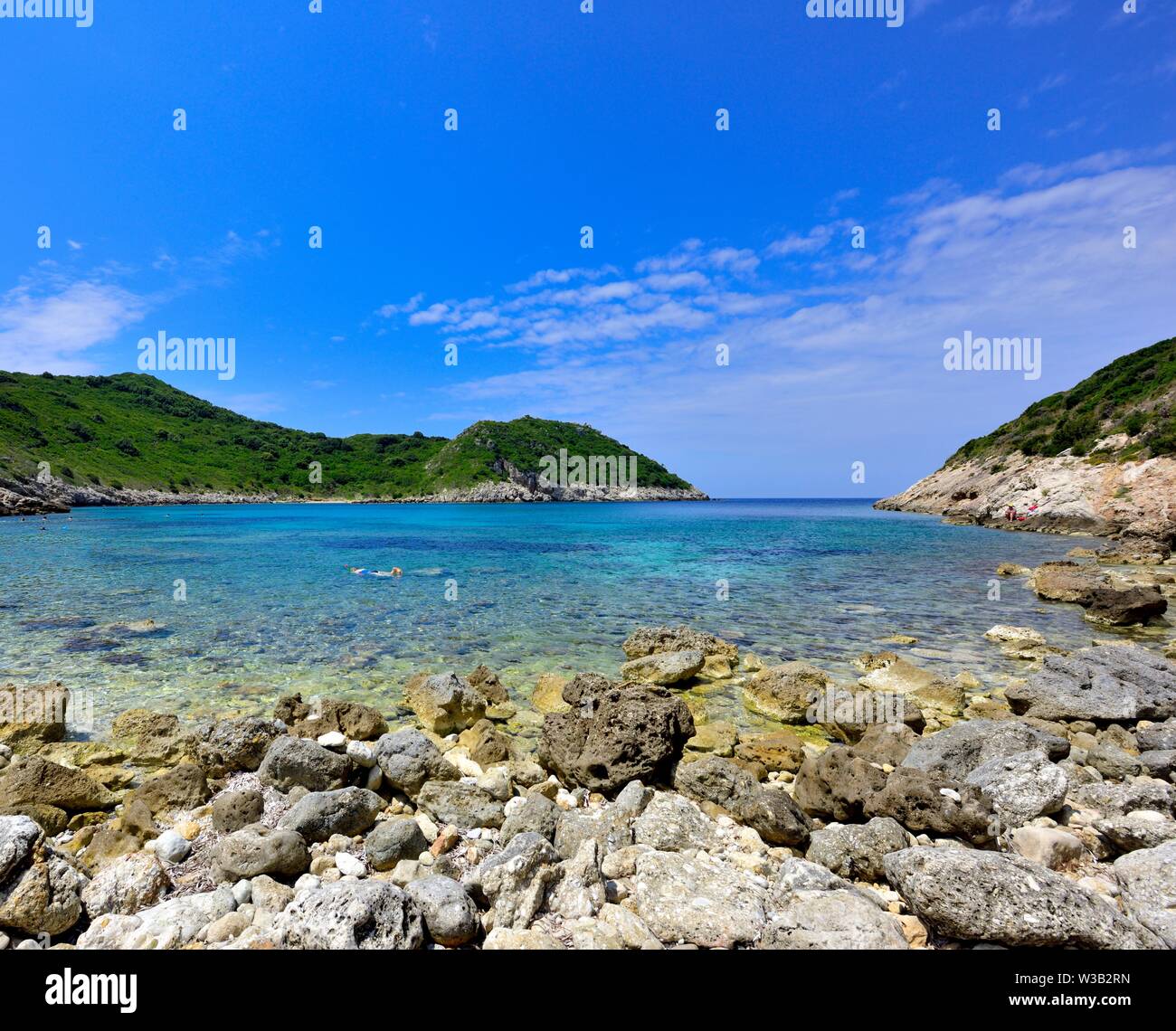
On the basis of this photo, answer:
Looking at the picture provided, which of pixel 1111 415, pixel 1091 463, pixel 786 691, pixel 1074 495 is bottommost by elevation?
pixel 786 691

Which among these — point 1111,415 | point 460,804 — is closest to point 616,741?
point 460,804

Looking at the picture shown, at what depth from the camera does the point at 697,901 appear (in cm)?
518

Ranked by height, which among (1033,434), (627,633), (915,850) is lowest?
(627,633)

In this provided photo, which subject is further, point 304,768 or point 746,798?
point 304,768

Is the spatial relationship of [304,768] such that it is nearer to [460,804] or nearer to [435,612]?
[460,804]

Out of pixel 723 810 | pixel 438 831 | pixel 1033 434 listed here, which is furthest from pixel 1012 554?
pixel 1033 434

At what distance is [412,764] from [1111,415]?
99.4 m

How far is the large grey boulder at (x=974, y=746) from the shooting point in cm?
842

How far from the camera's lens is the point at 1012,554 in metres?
41.4

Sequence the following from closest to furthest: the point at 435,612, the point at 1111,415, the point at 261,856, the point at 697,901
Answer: the point at 697,901
the point at 261,856
the point at 435,612
the point at 1111,415

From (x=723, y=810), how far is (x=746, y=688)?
20.7ft

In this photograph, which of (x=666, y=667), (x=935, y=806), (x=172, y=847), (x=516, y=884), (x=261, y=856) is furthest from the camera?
(x=666, y=667)

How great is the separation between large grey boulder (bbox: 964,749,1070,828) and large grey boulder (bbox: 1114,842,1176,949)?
45.4 inches
